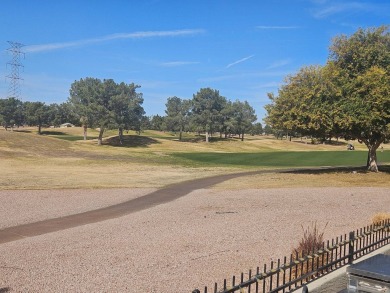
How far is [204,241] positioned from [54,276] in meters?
5.43

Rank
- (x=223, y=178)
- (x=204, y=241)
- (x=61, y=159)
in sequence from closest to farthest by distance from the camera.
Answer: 1. (x=204, y=241)
2. (x=223, y=178)
3. (x=61, y=159)

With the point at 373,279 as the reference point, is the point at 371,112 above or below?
above

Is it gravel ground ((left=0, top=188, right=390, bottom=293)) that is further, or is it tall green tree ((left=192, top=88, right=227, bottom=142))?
Result: tall green tree ((left=192, top=88, right=227, bottom=142))

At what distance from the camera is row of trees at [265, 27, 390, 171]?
33.8 m

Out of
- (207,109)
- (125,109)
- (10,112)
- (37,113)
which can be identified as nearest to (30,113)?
(37,113)

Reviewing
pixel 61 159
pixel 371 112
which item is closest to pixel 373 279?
pixel 371 112

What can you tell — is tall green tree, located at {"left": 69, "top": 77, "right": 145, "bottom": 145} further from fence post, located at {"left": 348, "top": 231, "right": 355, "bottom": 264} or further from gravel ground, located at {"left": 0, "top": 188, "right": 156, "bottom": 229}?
fence post, located at {"left": 348, "top": 231, "right": 355, "bottom": 264}

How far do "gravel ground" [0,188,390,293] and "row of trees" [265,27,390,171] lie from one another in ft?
37.5

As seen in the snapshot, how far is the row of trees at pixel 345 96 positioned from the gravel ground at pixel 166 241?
11.4 metres

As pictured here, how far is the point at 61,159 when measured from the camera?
55.8m

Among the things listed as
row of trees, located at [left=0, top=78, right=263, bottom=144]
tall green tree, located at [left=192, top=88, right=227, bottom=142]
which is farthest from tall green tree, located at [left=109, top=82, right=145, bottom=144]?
tall green tree, located at [left=192, top=88, right=227, bottom=142]

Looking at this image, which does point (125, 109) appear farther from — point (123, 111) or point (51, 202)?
point (51, 202)

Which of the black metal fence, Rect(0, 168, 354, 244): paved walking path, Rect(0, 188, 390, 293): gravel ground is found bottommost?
Rect(0, 168, 354, 244): paved walking path

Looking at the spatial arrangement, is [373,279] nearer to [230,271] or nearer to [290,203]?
[230,271]
